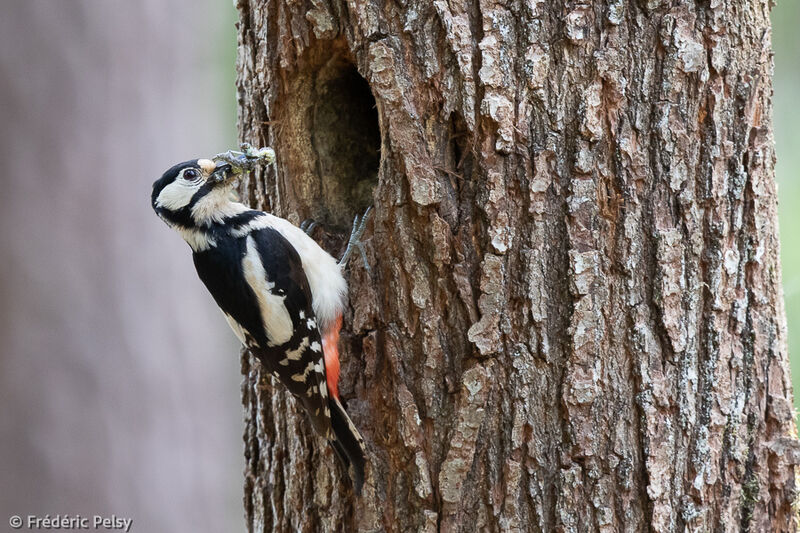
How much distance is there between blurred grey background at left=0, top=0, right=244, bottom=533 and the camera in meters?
3.59

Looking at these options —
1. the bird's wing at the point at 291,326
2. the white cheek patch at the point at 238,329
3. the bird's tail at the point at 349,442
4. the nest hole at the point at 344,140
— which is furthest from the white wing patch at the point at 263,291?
the bird's tail at the point at 349,442

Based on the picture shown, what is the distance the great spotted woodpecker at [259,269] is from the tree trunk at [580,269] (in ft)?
1.42

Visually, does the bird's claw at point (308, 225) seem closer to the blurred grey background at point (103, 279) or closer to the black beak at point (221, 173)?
the black beak at point (221, 173)

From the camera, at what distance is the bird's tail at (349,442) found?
2.42 m

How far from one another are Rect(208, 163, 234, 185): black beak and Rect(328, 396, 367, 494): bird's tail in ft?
3.27

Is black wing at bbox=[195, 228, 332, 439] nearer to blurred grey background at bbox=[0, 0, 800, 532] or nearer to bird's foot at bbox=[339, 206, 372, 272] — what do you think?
bird's foot at bbox=[339, 206, 372, 272]

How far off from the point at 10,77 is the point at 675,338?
332 centimetres

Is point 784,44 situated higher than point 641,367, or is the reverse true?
point 784,44

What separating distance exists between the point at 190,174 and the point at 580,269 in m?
1.56

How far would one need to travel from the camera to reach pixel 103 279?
3844mm

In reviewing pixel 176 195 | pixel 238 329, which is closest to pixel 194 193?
pixel 176 195

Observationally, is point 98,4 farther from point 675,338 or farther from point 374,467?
point 675,338

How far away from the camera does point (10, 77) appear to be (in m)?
3.60

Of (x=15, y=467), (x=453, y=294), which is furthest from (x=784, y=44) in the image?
(x=15, y=467)
